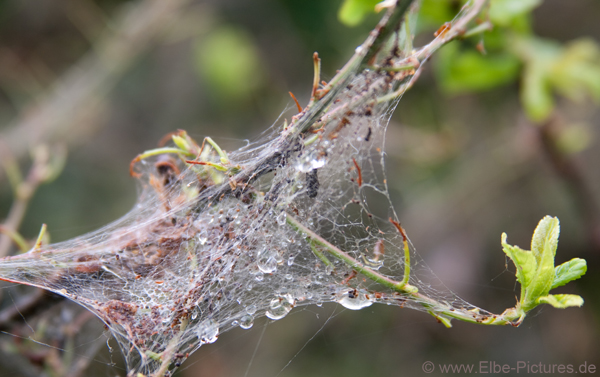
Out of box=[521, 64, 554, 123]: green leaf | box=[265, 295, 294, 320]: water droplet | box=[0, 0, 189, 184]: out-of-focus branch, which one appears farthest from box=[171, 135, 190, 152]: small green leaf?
box=[0, 0, 189, 184]: out-of-focus branch

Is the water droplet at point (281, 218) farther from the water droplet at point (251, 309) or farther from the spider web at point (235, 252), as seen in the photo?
the water droplet at point (251, 309)

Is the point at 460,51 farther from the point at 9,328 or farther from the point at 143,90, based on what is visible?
the point at 143,90

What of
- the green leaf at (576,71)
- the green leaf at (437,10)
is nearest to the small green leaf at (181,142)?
the green leaf at (437,10)

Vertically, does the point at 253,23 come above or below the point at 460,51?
above

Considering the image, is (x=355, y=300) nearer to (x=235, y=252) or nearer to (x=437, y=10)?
(x=235, y=252)

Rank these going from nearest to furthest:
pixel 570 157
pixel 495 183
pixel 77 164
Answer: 1. pixel 570 157
2. pixel 495 183
3. pixel 77 164

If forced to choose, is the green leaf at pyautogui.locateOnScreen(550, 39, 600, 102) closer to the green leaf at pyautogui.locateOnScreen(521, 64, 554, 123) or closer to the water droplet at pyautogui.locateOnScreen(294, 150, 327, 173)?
the green leaf at pyautogui.locateOnScreen(521, 64, 554, 123)

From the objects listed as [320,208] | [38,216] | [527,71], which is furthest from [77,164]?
[527,71]
